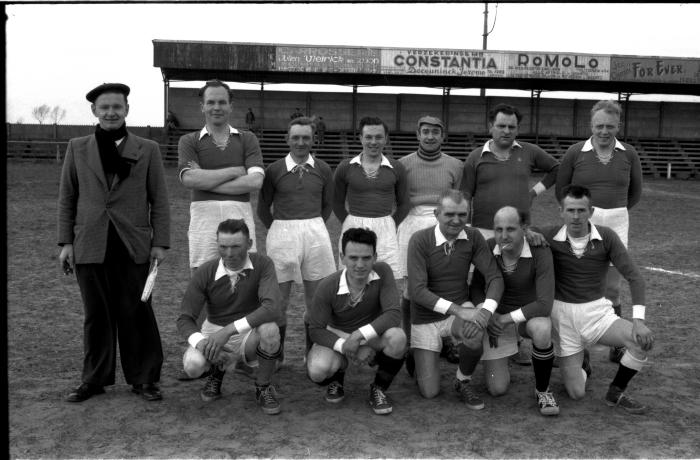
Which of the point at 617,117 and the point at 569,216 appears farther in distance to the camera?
the point at 617,117

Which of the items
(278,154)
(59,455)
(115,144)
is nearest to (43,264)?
(115,144)

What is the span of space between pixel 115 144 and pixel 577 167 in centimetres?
328

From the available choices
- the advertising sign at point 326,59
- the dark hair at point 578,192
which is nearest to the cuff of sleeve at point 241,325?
the dark hair at point 578,192

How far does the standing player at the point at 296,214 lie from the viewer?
5098 millimetres

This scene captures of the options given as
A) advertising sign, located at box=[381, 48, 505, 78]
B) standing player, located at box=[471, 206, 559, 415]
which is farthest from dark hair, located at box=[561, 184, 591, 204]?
advertising sign, located at box=[381, 48, 505, 78]

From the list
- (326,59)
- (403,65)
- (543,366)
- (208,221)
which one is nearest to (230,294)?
(208,221)

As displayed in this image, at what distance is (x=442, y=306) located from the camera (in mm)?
4504

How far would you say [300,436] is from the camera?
387cm

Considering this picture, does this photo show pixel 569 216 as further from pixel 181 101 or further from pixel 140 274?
pixel 181 101

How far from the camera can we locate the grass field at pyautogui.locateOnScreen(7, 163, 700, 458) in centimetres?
369

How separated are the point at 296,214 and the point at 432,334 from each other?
4.24ft

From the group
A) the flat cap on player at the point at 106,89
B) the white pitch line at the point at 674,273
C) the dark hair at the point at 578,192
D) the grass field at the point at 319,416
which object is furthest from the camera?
the white pitch line at the point at 674,273

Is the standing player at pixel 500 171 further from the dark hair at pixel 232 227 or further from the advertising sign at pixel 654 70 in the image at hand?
the advertising sign at pixel 654 70

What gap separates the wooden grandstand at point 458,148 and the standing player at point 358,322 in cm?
2593
